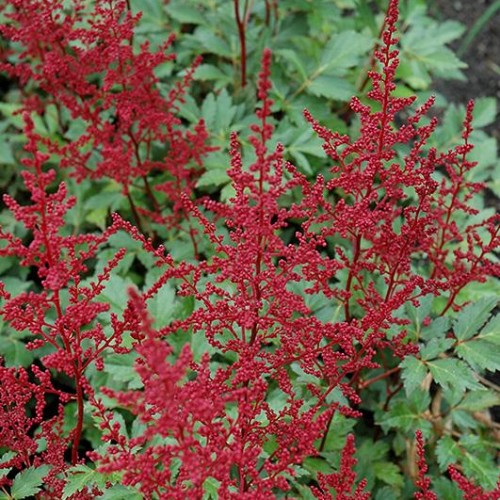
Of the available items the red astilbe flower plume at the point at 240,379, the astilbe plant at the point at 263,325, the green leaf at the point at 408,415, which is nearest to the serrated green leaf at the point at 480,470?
the green leaf at the point at 408,415

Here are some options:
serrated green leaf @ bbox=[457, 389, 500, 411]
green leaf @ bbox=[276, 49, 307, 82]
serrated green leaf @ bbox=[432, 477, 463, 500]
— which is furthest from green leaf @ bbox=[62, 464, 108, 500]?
green leaf @ bbox=[276, 49, 307, 82]

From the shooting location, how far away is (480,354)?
2.59 meters

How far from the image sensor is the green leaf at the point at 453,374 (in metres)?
2.48

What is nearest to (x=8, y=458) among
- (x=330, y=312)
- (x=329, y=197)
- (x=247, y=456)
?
(x=247, y=456)

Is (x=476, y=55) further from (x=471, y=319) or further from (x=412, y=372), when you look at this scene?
(x=412, y=372)

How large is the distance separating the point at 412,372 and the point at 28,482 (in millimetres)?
1313

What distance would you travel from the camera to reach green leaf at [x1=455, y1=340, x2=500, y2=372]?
8.35ft

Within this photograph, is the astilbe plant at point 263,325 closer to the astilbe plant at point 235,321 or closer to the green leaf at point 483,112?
the astilbe plant at point 235,321

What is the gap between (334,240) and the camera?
3639 mm

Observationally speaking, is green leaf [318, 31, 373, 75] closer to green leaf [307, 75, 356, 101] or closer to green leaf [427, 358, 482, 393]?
green leaf [307, 75, 356, 101]

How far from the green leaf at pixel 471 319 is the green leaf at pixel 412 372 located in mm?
236

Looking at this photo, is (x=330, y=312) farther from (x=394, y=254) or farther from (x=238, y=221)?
(x=238, y=221)

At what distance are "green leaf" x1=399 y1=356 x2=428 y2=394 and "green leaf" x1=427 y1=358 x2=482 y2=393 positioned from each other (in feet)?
0.13

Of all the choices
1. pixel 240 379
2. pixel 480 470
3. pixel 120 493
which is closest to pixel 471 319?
pixel 480 470
